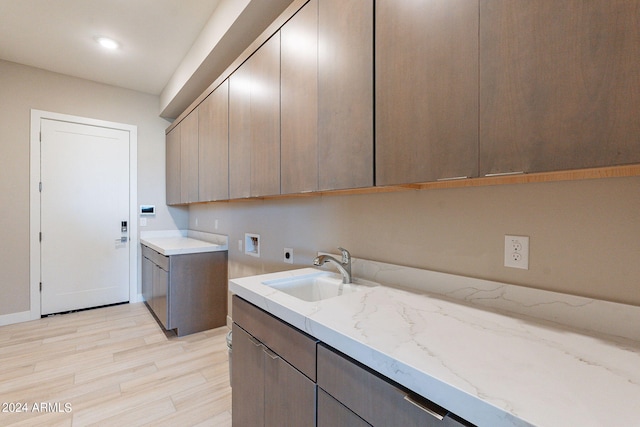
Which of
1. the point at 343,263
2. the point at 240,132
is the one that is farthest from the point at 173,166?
the point at 343,263

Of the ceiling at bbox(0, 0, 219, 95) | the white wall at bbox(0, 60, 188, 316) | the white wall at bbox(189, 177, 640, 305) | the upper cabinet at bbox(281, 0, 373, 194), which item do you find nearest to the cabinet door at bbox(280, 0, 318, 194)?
the upper cabinet at bbox(281, 0, 373, 194)

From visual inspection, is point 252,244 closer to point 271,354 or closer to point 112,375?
point 112,375

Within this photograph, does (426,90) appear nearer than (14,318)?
Yes

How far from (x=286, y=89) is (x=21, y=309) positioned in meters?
3.90

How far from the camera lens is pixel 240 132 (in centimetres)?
207

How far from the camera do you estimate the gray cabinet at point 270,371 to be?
963 mm

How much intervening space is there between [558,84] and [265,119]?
1454mm

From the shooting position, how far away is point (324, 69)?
4.37 feet

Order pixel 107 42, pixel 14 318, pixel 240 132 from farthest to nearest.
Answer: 1. pixel 14 318
2. pixel 107 42
3. pixel 240 132

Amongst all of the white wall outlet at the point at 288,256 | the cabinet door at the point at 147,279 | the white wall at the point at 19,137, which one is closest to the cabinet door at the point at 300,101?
the white wall outlet at the point at 288,256

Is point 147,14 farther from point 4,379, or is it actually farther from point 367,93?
point 4,379

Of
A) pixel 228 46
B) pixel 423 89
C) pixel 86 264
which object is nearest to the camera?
pixel 423 89

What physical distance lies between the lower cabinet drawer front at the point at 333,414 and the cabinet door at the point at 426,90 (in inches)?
29.6

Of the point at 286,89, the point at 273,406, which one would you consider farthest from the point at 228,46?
the point at 273,406
